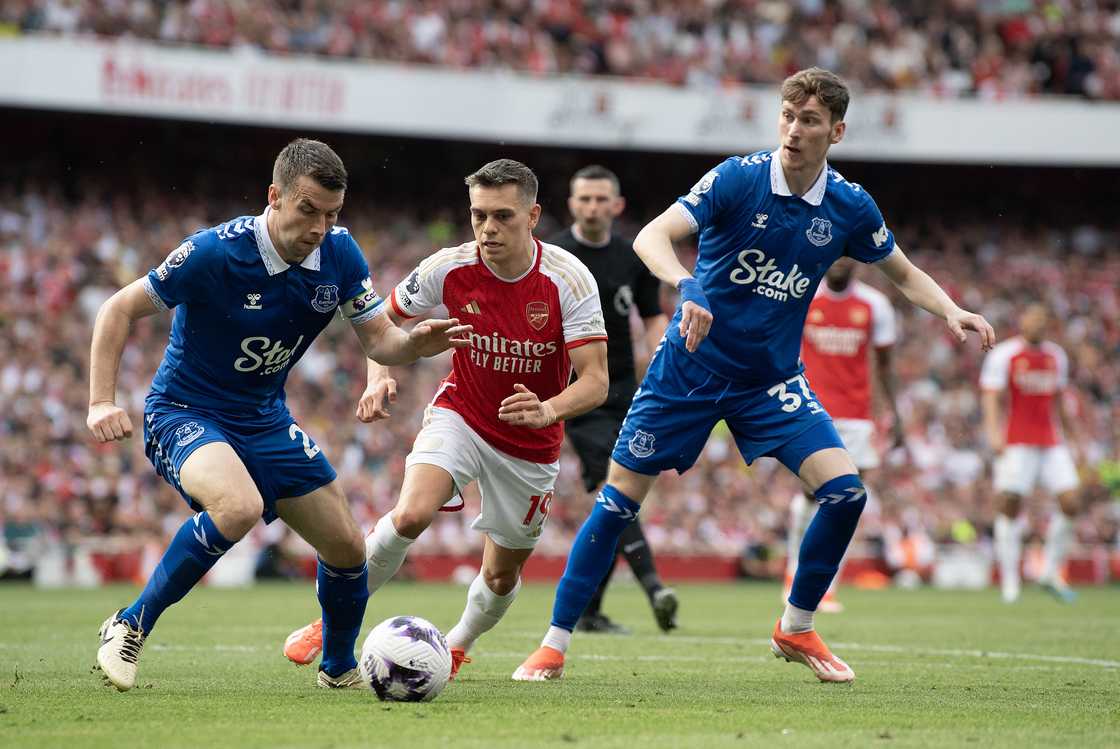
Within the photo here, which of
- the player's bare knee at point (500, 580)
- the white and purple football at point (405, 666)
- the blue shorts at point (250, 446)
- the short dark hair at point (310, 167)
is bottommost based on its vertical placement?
the white and purple football at point (405, 666)

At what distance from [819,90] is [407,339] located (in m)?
2.20

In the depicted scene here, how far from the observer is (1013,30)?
30.7 metres

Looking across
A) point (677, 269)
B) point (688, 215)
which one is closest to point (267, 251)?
point (677, 269)

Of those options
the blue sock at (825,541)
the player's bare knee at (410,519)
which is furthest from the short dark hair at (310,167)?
the blue sock at (825,541)

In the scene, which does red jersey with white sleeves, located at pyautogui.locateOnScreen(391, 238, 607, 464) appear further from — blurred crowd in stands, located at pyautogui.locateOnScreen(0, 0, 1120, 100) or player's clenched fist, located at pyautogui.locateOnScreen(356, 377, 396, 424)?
blurred crowd in stands, located at pyautogui.locateOnScreen(0, 0, 1120, 100)

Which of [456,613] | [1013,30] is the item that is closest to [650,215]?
[1013,30]

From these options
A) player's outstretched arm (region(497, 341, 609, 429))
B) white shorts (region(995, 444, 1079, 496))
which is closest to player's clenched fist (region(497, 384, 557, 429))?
player's outstretched arm (region(497, 341, 609, 429))

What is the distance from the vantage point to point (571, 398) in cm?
660

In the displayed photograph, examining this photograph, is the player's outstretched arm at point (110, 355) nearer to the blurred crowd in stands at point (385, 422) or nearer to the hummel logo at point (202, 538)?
the hummel logo at point (202, 538)

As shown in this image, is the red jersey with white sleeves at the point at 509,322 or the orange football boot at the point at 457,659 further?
→ the orange football boot at the point at 457,659

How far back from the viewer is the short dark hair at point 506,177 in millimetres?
6641

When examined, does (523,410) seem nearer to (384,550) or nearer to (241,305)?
(384,550)

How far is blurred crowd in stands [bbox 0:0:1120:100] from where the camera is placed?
2467 centimetres

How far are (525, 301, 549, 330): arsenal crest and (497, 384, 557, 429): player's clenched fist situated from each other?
24.0 inches
